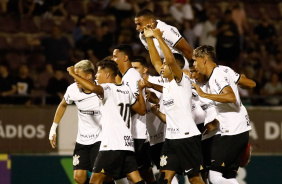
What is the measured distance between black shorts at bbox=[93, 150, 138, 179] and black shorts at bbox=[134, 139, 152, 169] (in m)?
0.85

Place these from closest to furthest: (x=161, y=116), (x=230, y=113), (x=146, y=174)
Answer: (x=230, y=113)
(x=161, y=116)
(x=146, y=174)

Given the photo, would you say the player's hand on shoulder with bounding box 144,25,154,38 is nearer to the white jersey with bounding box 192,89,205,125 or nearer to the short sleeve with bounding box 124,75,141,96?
the short sleeve with bounding box 124,75,141,96

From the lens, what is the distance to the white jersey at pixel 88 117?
34.4 feet

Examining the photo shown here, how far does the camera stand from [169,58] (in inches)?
364

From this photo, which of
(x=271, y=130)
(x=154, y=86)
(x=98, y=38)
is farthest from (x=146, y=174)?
(x=98, y=38)

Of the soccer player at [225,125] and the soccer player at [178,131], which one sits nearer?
the soccer player at [178,131]

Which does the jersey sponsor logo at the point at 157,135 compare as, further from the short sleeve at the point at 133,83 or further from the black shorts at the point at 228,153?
the black shorts at the point at 228,153

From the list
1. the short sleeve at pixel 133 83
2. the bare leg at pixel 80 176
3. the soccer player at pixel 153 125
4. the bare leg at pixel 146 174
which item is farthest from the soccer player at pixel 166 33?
the bare leg at pixel 80 176

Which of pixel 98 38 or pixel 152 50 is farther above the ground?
pixel 152 50

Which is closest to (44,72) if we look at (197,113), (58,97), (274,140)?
(58,97)

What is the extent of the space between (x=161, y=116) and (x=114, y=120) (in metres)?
1.05

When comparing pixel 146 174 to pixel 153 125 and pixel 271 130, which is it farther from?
pixel 271 130

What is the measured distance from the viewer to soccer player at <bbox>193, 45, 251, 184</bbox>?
9656 millimetres

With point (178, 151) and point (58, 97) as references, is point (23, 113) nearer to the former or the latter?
point (58, 97)
